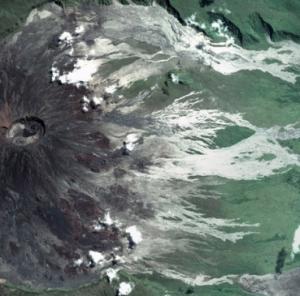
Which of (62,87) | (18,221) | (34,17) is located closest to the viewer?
(18,221)

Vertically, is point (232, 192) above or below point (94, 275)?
above

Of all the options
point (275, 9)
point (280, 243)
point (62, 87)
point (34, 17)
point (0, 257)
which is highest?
point (275, 9)

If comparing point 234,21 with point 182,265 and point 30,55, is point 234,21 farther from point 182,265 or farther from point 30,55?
point 182,265

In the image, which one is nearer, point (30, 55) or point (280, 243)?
point (280, 243)

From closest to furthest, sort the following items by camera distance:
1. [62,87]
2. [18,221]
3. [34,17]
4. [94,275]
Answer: [94,275] → [18,221] → [62,87] → [34,17]

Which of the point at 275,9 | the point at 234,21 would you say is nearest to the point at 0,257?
the point at 234,21

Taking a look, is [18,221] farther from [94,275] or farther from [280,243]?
[280,243]
